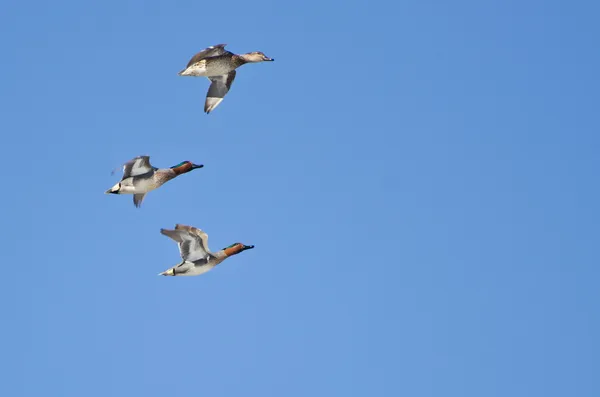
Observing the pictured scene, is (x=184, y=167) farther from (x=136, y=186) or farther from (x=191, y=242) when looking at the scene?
(x=191, y=242)

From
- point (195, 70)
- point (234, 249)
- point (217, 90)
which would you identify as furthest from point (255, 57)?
point (234, 249)

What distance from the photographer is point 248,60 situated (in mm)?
41625

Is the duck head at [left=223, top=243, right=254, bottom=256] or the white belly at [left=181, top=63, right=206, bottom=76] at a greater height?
the white belly at [left=181, top=63, right=206, bottom=76]

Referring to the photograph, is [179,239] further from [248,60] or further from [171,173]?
[248,60]

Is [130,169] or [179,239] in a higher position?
[130,169]

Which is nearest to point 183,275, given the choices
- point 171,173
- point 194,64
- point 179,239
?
point 179,239

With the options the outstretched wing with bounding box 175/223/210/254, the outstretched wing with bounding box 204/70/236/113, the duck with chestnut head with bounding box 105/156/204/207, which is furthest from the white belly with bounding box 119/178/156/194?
the outstretched wing with bounding box 204/70/236/113

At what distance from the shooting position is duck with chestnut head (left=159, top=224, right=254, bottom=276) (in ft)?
118

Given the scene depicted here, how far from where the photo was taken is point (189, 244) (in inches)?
1428

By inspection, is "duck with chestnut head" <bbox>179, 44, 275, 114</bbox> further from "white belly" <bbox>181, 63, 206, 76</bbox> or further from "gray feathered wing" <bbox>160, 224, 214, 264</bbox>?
"gray feathered wing" <bbox>160, 224, 214, 264</bbox>

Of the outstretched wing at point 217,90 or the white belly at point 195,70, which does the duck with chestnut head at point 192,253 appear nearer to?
the outstretched wing at point 217,90

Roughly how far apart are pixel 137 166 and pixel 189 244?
3.35 m

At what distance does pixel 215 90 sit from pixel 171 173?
4.44 metres

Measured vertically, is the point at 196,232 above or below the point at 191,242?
above
